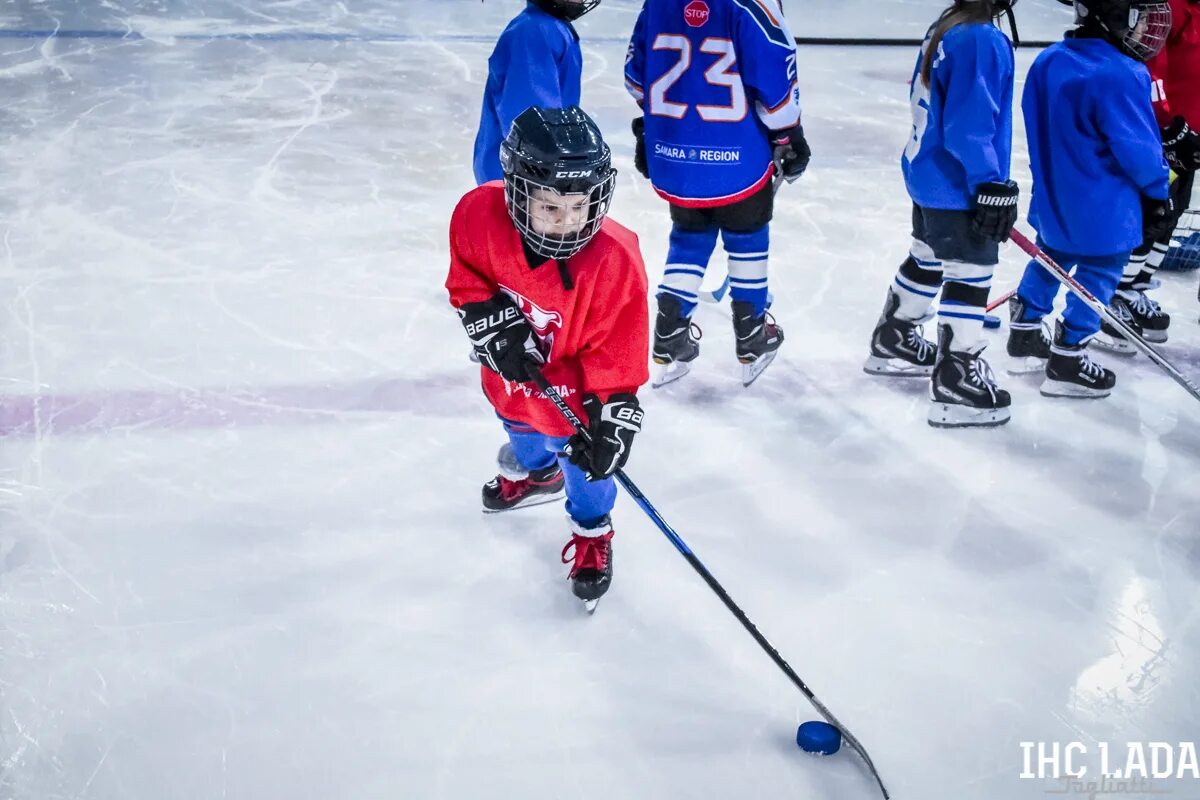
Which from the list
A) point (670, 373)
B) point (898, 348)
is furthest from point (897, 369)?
point (670, 373)

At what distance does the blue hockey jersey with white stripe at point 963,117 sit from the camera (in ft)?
7.88

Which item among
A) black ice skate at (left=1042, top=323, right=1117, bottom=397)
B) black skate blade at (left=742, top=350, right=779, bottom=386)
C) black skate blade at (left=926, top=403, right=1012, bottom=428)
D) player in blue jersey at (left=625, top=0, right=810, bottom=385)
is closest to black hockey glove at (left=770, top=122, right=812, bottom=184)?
player in blue jersey at (left=625, top=0, right=810, bottom=385)

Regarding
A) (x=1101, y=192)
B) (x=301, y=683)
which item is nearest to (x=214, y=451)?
(x=301, y=683)

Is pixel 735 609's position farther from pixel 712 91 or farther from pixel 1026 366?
pixel 1026 366

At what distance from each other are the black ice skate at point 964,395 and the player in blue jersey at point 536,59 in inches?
47.0

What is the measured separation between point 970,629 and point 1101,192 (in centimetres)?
126

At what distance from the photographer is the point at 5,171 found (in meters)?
4.10

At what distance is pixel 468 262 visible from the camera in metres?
1.87

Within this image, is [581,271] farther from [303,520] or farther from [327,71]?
[327,71]

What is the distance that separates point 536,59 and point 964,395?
4.56 ft

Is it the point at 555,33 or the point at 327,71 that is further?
the point at 327,71

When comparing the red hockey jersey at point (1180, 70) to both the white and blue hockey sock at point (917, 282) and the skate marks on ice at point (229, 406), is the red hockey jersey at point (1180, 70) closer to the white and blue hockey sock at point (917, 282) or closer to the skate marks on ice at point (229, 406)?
the white and blue hockey sock at point (917, 282)

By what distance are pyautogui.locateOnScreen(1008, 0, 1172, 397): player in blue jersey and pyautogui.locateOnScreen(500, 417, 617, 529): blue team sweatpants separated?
1.48 m

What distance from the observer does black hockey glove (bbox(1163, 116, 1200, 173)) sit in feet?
9.67
